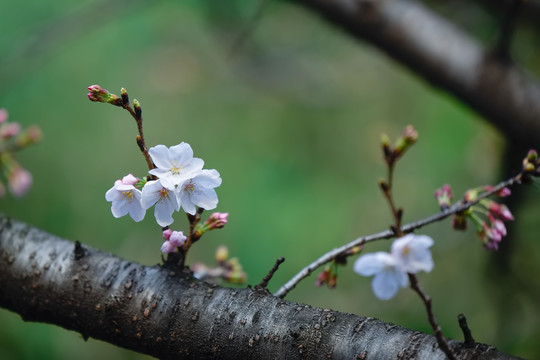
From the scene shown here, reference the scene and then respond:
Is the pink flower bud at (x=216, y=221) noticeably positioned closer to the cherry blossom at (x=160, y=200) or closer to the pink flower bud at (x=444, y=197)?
the cherry blossom at (x=160, y=200)

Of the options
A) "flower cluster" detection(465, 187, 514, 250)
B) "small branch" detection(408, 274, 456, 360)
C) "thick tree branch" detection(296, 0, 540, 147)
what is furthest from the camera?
"thick tree branch" detection(296, 0, 540, 147)

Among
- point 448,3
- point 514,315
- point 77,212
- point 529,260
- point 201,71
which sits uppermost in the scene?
point 448,3

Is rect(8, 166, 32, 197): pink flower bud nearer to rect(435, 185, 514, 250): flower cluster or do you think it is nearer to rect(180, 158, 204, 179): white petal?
rect(180, 158, 204, 179): white petal

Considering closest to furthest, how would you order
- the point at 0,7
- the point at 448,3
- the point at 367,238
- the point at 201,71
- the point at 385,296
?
the point at 385,296 → the point at 367,238 → the point at 448,3 → the point at 0,7 → the point at 201,71

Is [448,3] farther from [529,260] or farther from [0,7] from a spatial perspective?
[0,7]

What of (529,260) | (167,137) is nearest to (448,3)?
(529,260)

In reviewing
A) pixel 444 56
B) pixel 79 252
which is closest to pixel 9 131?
pixel 79 252

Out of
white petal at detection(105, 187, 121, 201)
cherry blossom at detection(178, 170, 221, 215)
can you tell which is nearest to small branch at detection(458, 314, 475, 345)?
cherry blossom at detection(178, 170, 221, 215)
